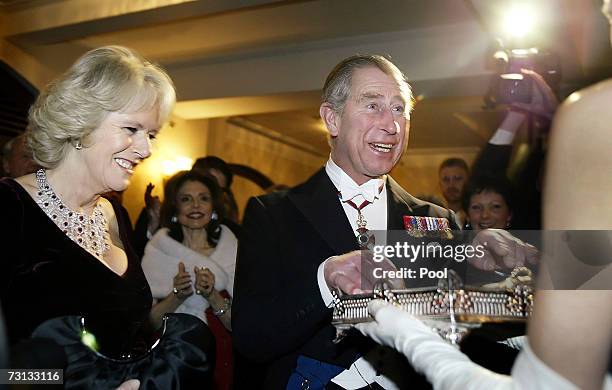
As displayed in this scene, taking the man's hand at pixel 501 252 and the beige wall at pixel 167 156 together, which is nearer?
the man's hand at pixel 501 252

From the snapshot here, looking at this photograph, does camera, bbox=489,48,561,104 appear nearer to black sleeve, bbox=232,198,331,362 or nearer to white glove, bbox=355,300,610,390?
black sleeve, bbox=232,198,331,362

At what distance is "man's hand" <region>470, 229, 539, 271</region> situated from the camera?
1.13 m

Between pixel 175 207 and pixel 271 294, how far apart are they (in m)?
2.17

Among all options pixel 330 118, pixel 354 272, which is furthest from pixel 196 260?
pixel 354 272

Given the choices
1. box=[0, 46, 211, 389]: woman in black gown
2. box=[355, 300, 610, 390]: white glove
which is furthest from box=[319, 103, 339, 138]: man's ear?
box=[355, 300, 610, 390]: white glove

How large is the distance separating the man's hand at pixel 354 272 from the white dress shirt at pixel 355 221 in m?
0.09

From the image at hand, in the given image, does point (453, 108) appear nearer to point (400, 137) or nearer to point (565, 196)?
point (400, 137)

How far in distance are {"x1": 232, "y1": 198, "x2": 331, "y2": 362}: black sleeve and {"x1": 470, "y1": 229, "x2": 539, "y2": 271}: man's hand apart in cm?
48

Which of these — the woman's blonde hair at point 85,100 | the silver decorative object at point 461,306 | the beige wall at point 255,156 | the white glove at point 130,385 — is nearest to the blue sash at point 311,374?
the white glove at point 130,385

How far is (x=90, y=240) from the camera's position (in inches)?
71.4

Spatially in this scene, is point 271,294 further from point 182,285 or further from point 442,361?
point 182,285

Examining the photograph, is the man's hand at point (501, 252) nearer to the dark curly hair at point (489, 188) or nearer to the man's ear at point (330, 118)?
the man's ear at point (330, 118)

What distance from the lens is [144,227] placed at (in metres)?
4.33

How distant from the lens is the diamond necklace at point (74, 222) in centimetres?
173
